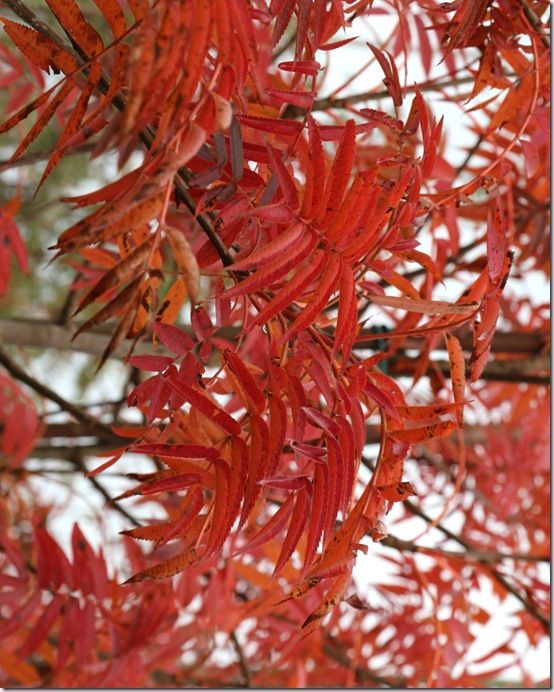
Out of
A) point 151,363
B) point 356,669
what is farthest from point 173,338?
point 356,669

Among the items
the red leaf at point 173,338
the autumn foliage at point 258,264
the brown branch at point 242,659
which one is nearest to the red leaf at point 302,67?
the autumn foliage at point 258,264

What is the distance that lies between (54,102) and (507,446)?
0.76m

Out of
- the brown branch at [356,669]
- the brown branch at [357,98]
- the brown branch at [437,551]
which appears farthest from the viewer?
the brown branch at [356,669]

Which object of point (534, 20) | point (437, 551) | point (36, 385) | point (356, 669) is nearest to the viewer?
point (534, 20)

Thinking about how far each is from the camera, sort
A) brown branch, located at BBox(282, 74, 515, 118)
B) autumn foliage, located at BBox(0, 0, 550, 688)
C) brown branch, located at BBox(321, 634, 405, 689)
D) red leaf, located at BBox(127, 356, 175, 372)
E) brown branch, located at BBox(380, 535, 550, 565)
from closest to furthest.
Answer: autumn foliage, located at BBox(0, 0, 550, 688), red leaf, located at BBox(127, 356, 175, 372), brown branch, located at BBox(380, 535, 550, 565), brown branch, located at BBox(282, 74, 515, 118), brown branch, located at BBox(321, 634, 405, 689)

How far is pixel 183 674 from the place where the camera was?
3.01ft

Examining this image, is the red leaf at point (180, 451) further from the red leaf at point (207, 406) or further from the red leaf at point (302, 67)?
the red leaf at point (302, 67)

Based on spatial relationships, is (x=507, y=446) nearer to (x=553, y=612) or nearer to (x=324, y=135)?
(x=553, y=612)

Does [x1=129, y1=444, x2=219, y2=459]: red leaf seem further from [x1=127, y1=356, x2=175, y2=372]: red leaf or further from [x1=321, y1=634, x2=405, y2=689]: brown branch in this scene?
[x1=321, y1=634, x2=405, y2=689]: brown branch

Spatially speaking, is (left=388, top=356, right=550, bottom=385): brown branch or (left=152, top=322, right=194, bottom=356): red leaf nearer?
(left=152, top=322, right=194, bottom=356): red leaf

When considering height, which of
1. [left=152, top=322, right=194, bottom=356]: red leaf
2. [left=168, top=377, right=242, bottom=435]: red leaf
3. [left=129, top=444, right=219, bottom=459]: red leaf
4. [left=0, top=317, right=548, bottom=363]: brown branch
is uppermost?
[left=0, top=317, right=548, bottom=363]: brown branch

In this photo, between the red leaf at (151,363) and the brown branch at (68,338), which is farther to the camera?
the brown branch at (68,338)

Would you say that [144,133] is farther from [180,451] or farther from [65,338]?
[65,338]

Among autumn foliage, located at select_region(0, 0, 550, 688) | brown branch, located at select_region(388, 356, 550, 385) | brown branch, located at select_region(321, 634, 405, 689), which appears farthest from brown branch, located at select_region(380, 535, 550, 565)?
brown branch, located at select_region(321, 634, 405, 689)
